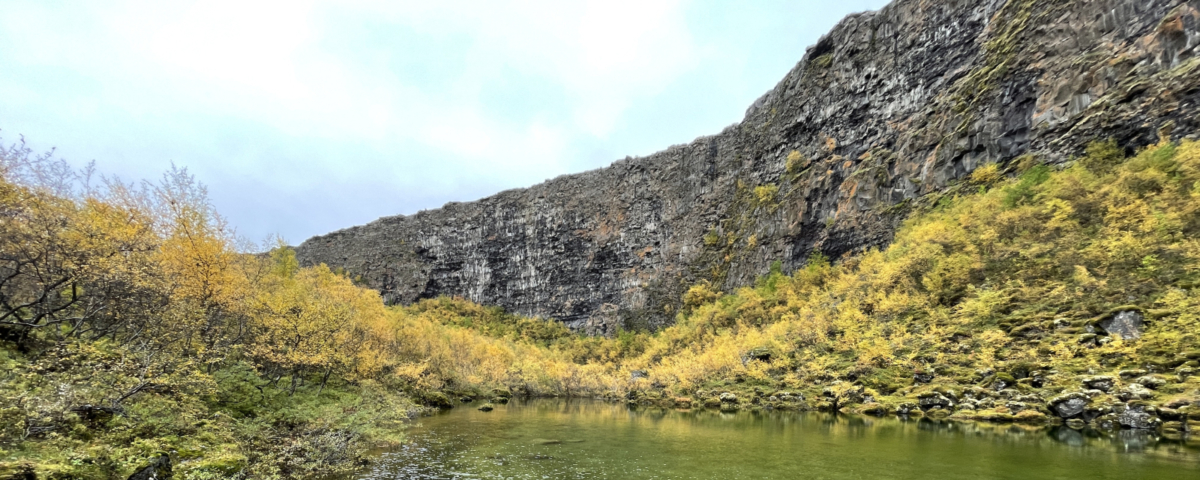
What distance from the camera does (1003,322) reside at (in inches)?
861

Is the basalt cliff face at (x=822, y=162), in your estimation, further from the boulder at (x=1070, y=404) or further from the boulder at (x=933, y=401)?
the boulder at (x=933, y=401)

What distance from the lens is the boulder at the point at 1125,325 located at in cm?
1731

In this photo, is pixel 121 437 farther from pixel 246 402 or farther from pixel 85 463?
pixel 246 402

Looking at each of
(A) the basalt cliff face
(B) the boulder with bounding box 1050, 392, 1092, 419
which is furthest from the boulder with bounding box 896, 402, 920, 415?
(A) the basalt cliff face

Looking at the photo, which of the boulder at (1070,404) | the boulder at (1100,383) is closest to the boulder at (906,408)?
the boulder at (1070,404)

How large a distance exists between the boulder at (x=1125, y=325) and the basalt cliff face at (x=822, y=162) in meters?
14.5

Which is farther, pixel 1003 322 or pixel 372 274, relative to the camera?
pixel 372 274

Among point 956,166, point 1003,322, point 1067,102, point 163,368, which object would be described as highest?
point 1067,102

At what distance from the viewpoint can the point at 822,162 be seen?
5119 cm

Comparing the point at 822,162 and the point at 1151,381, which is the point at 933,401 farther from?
the point at 822,162

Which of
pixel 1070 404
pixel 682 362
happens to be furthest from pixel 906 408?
pixel 682 362

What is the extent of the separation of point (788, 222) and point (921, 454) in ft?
137

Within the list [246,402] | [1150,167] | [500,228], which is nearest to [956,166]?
[1150,167]

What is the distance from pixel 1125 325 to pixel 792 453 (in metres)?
14.7
